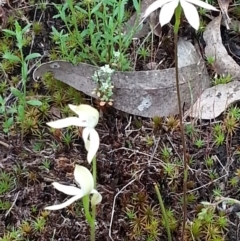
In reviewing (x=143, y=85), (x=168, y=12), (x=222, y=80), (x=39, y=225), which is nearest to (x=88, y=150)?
(x=168, y=12)

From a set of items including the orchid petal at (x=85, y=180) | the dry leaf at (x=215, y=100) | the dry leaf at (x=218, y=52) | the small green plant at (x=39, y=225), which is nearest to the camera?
the orchid petal at (x=85, y=180)

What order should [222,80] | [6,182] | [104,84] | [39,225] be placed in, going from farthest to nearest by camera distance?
[222,80], [104,84], [6,182], [39,225]

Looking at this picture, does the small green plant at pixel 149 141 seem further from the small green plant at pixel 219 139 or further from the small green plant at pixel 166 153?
the small green plant at pixel 219 139

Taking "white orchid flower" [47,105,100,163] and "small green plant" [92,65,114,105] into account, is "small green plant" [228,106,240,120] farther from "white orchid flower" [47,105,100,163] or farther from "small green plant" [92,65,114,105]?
"white orchid flower" [47,105,100,163]

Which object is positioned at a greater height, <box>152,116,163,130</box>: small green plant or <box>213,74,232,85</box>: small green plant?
<box>213,74,232,85</box>: small green plant

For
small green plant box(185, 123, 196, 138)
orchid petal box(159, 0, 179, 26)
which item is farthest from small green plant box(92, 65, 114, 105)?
orchid petal box(159, 0, 179, 26)

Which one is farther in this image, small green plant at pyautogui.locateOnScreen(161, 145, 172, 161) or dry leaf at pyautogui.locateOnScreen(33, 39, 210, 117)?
dry leaf at pyautogui.locateOnScreen(33, 39, 210, 117)

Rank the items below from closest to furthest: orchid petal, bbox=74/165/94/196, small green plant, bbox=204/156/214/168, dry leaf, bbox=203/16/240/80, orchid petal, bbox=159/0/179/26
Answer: orchid petal, bbox=74/165/94/196
orchid petal, bbox=159/0/179/26
small green plant, bbox=204/156/214/168
dry leaf, bbox=203/16/240/80

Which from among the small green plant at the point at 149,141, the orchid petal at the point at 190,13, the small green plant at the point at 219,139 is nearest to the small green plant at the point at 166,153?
the small green plant at the point at 149,141

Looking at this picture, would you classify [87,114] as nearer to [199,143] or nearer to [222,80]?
[199,143]
